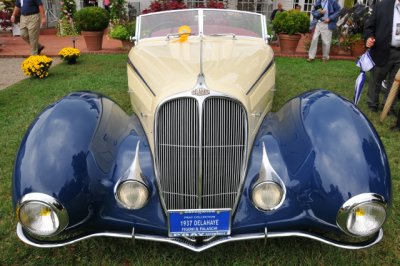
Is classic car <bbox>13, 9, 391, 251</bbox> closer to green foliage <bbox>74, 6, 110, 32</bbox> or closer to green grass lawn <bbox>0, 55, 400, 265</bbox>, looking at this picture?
green grass lawn <bbox>0, 55, 400, 265</bbox>

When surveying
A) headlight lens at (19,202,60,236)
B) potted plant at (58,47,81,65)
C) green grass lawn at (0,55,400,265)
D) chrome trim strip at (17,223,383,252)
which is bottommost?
green grass lawn at (0,55,400,265)

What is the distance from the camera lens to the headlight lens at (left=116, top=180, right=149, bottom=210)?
2373 mm

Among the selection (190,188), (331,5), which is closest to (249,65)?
(190,188)

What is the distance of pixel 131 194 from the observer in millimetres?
2379

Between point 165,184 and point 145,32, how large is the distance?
93.5 inches

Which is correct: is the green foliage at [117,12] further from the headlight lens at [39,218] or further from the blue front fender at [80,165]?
the headlight lens at [39,218]

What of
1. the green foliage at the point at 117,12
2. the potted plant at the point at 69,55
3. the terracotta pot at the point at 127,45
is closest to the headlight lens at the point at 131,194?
the potted plant at the point at 69,55

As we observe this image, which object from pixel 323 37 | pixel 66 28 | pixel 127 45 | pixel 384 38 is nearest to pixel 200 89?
pixel 384 38

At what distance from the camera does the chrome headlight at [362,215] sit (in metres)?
2.16

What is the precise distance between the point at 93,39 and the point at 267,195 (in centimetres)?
936

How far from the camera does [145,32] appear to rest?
425cm

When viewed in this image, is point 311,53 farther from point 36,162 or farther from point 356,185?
point 36,162

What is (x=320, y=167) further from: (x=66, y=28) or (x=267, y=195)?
(x=66, y=28)

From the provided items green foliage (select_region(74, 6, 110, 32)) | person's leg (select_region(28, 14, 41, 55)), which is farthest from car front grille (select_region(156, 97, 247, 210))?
green foliage (select_region(74, 6, 110, 32))
